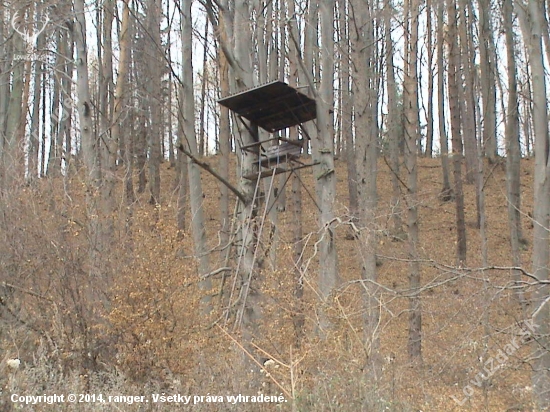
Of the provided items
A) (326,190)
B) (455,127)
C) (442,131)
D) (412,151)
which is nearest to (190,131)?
(412,151)

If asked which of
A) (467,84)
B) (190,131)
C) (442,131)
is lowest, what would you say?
(190,131)

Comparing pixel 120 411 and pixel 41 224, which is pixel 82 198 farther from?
pixel 120 411

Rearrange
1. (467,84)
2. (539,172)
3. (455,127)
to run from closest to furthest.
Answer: (539,172) < (455,127) < (467,84)

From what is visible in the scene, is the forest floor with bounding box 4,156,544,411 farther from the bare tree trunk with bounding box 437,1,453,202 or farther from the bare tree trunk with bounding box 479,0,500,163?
the bare tree trunk with bounding box 437,1,453,202

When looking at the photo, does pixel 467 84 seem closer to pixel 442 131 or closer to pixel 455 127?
pixel 455 127

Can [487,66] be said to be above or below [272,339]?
above

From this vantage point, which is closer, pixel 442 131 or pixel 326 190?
pixel 326 190

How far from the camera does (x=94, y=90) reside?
22.7 metres

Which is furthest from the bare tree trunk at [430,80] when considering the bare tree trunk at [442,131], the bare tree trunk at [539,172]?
the bare tree trunk at [539,172]

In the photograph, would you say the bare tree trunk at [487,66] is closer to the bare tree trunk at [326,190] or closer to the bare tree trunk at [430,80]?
the bare tree trunk at [430,80]

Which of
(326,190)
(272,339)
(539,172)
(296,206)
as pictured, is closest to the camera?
(272,339)

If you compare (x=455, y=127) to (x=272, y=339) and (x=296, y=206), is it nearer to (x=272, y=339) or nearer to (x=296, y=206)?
(x=296, y=206)

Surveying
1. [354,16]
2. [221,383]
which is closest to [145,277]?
[221,383]

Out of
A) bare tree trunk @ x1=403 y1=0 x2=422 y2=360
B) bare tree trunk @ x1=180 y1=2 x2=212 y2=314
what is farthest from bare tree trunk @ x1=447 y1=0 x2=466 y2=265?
bare tree trunk @ x1=180 y1=2 x2=212 y2=314
